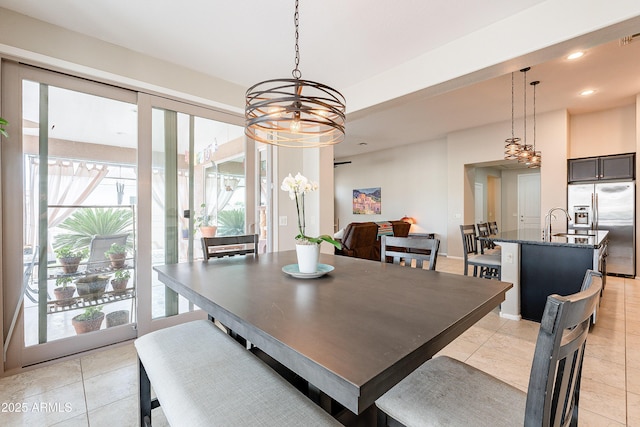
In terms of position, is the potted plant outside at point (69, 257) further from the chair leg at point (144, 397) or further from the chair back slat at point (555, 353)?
the chair back slat at point (555, 353)

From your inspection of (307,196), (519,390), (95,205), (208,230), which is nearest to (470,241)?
(307,196)

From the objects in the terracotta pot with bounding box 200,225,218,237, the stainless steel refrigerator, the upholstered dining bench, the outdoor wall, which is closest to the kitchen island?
the stainless steel refrigerator

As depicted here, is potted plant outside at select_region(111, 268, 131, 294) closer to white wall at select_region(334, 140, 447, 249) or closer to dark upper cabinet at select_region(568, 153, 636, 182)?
white wall at select_region(334, 140, 447, 249)

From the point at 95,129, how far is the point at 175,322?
6.69ft

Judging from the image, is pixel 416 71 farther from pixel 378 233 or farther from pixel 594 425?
pixel 378 233

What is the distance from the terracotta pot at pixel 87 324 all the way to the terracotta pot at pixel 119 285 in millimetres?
233

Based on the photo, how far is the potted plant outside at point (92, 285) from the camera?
8.37ft

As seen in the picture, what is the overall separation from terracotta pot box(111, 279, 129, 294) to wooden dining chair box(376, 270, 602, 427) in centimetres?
269

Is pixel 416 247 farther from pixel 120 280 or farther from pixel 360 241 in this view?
pixel 360 241

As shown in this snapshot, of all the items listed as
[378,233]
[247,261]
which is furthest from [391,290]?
[378,233]

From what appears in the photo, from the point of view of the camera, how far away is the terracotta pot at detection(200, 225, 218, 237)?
318cm

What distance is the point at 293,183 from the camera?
A: 1672 millimetres

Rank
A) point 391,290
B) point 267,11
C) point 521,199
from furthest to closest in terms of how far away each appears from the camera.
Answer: point 521,199, point 267,11, point 391,290

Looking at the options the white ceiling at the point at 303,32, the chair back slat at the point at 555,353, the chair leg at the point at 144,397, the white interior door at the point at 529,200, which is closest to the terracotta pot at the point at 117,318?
the chair leg at the point at 144,397
